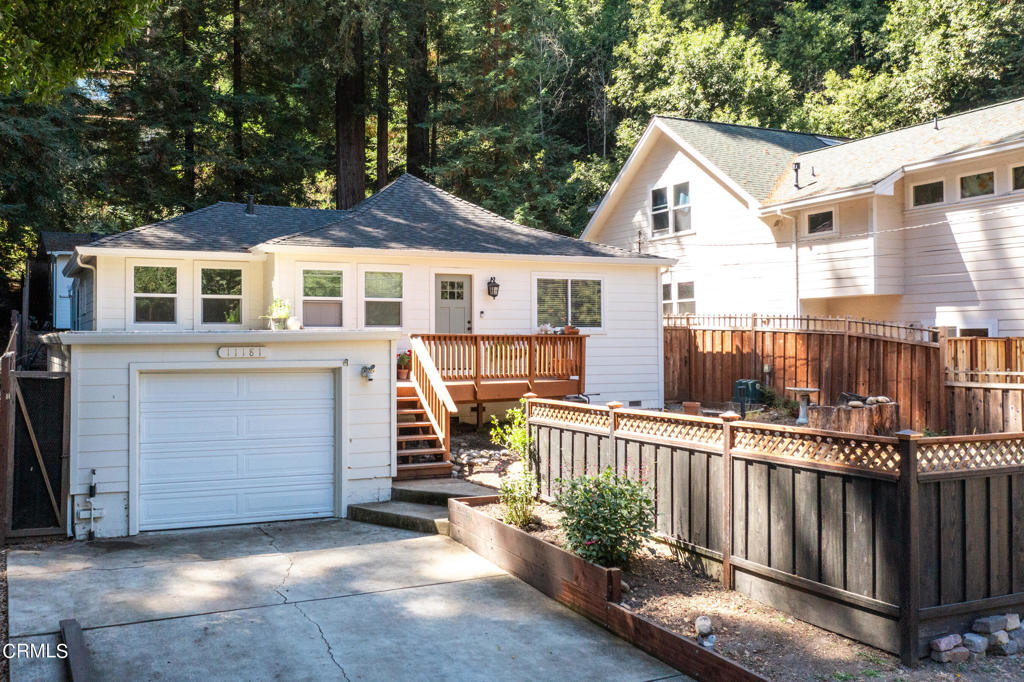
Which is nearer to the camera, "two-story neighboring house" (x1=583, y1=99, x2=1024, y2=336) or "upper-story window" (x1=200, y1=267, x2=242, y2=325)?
"upper-story window" (x1=200, y1=267, x2=242, y2=325)

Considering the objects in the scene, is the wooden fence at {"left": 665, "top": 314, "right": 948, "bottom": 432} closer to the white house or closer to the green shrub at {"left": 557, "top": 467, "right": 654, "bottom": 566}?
the white house

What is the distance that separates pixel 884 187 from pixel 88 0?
14.7 meters

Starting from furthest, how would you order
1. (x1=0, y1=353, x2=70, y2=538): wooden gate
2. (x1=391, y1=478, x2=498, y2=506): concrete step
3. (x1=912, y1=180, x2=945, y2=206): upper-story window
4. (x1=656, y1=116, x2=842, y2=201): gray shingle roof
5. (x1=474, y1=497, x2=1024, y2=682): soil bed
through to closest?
1. (x1=656, y1=116, x2=842, y2=201): gray shingle roof
2. (x1=912, y1=180, x2=945, y2=206): upper-story window
3. (x1=391, y1=478, x2=498, y2=506): concrete step
4. (x1=0, y1=353, x2=70, y2=538): wooden gate
5. (x1=474, y1=497, x2=1024, y2=682): soil bed

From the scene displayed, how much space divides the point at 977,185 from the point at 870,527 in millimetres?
13368

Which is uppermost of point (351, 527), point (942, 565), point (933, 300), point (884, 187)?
point (884, 187)

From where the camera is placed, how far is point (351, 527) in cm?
928

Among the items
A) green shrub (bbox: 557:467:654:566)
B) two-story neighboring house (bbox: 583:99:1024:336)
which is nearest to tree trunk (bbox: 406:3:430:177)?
two-story neighboring house (bbox: 583:99:1024:336)

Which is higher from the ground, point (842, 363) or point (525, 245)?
point (525, 245)

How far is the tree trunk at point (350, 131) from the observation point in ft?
82.1

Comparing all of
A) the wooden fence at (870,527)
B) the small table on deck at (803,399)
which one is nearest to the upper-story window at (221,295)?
the small table on deck at (803,399)

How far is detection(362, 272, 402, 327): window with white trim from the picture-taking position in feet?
46.5

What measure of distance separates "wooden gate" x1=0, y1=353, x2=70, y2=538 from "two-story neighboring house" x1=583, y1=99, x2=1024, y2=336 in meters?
15.2

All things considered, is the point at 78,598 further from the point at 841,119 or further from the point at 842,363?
the point at 841,119

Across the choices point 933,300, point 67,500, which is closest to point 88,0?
point 67,500
